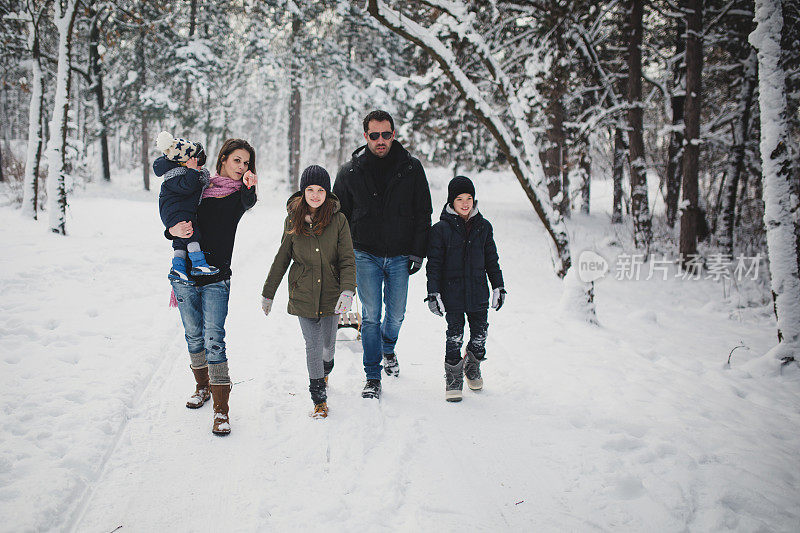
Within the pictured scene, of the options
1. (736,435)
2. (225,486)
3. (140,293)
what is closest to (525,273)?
(736,435)

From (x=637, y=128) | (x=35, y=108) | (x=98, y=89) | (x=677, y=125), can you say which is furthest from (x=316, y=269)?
(x=98, y=89)

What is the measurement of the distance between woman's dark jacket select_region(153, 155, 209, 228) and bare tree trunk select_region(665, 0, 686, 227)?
10420 mm

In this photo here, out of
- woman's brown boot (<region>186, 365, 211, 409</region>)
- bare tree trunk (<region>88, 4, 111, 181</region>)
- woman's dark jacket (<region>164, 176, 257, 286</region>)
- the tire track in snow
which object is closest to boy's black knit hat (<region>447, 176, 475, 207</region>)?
woman's dark jacket (<region>164, 176, 257, 286</region>)

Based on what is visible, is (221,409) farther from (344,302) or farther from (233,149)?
(233,149)

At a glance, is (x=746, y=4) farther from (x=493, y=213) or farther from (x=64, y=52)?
(x=64, y=52)

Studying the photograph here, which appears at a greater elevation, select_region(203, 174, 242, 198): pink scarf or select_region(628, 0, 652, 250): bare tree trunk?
select_region(628, 0, 652, 250): bare tree trunk

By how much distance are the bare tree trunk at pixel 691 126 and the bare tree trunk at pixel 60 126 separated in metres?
13.1

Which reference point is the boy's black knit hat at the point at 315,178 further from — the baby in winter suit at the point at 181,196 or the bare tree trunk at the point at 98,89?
the bare tree trunk at the point at 98,89

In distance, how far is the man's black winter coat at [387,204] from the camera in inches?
150

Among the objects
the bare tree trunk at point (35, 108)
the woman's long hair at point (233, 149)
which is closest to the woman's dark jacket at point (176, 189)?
the woman's long hair at point (233, 149)

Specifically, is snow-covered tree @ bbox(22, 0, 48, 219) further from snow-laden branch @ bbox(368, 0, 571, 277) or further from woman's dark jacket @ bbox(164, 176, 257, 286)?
woman's dark jacket @ bbox(164, 176, 257, 286)

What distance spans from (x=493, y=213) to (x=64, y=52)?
1363 cm

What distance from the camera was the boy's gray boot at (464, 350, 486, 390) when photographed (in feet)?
13.0

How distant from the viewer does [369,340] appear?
3.86 meters
